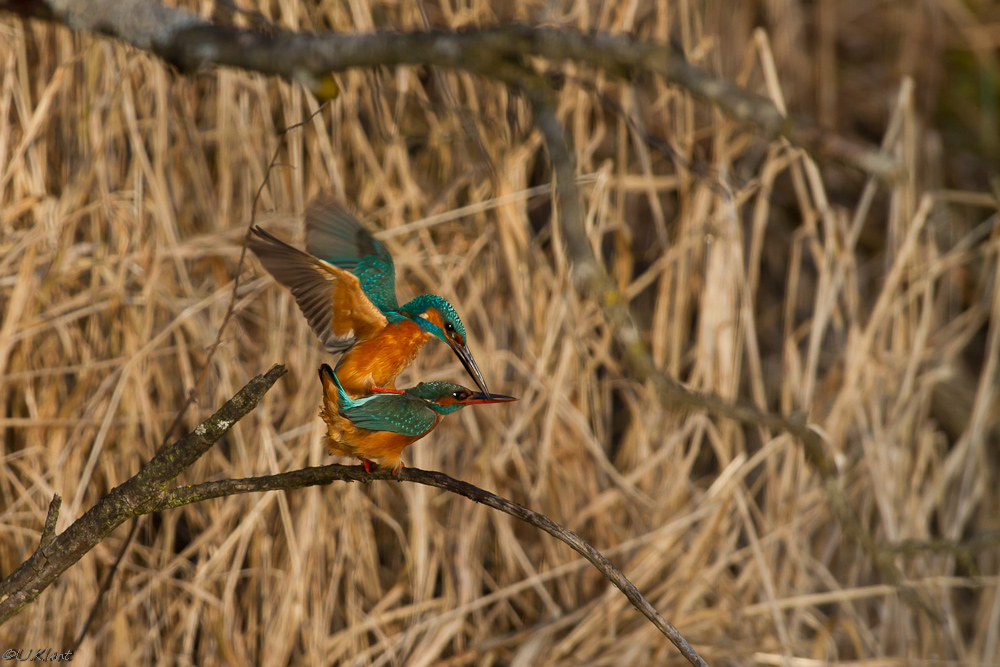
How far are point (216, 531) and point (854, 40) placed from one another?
11.2 feet

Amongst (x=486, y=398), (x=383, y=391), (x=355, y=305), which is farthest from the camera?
(x=355, y=305)

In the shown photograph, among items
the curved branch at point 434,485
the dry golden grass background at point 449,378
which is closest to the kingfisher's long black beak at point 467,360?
the curved branch at point 434,485

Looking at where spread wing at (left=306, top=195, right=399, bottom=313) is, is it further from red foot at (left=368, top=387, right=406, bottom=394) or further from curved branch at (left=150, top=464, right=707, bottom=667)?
curved branch at (left=150, top=464, right=707, bottom=667)

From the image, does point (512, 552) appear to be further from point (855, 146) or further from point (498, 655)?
point (855, 146)

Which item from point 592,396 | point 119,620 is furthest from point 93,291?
point 592,396

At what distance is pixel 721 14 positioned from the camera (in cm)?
322

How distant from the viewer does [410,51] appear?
1.12 meters

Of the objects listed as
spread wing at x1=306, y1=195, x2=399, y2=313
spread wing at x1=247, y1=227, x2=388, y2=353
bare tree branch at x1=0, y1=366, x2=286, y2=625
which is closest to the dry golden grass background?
spread wing at x1=306, y1=195, x2=399, y2=313

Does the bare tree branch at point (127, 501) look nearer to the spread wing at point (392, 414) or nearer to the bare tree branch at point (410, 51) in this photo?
the spread wing at point (392, 414)

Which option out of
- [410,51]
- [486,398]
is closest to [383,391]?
[486,398]

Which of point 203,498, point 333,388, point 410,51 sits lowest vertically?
point 203,498

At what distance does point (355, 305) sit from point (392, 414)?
0.28 metres

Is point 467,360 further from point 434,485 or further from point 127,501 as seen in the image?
point 127,501

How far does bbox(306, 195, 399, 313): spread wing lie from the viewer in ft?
4.65
